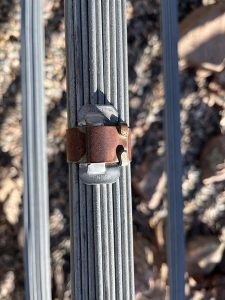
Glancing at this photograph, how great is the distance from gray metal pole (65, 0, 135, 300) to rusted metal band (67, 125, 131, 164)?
0.03 m

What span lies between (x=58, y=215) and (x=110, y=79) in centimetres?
42

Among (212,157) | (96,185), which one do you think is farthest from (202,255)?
(96,185)

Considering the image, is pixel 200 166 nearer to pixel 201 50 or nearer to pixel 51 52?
pixel 201 50

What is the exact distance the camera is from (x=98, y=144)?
1.06m

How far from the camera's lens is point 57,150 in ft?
4.58

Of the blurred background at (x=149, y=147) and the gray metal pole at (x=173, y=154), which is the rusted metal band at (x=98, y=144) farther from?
the blurred background at (x=149, y=147)

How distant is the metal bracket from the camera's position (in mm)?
1062

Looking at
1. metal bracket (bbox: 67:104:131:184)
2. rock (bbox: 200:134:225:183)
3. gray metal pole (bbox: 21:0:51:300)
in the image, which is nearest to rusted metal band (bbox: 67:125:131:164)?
metal bracket (bbox: 67:104:131:184)

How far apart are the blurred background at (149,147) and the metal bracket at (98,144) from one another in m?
0.31

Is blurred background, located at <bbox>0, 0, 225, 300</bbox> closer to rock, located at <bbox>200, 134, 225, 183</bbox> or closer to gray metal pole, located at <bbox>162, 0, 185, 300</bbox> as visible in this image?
rock, located at <bbox>200, 134, 225, 183</bbox>

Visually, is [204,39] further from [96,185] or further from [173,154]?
[96,185]

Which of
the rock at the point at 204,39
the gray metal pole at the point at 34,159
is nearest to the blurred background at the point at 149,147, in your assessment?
the rock at the point at 204,39

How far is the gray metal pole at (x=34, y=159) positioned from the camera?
3.94ft

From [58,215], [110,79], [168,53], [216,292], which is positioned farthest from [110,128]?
[216,292]
